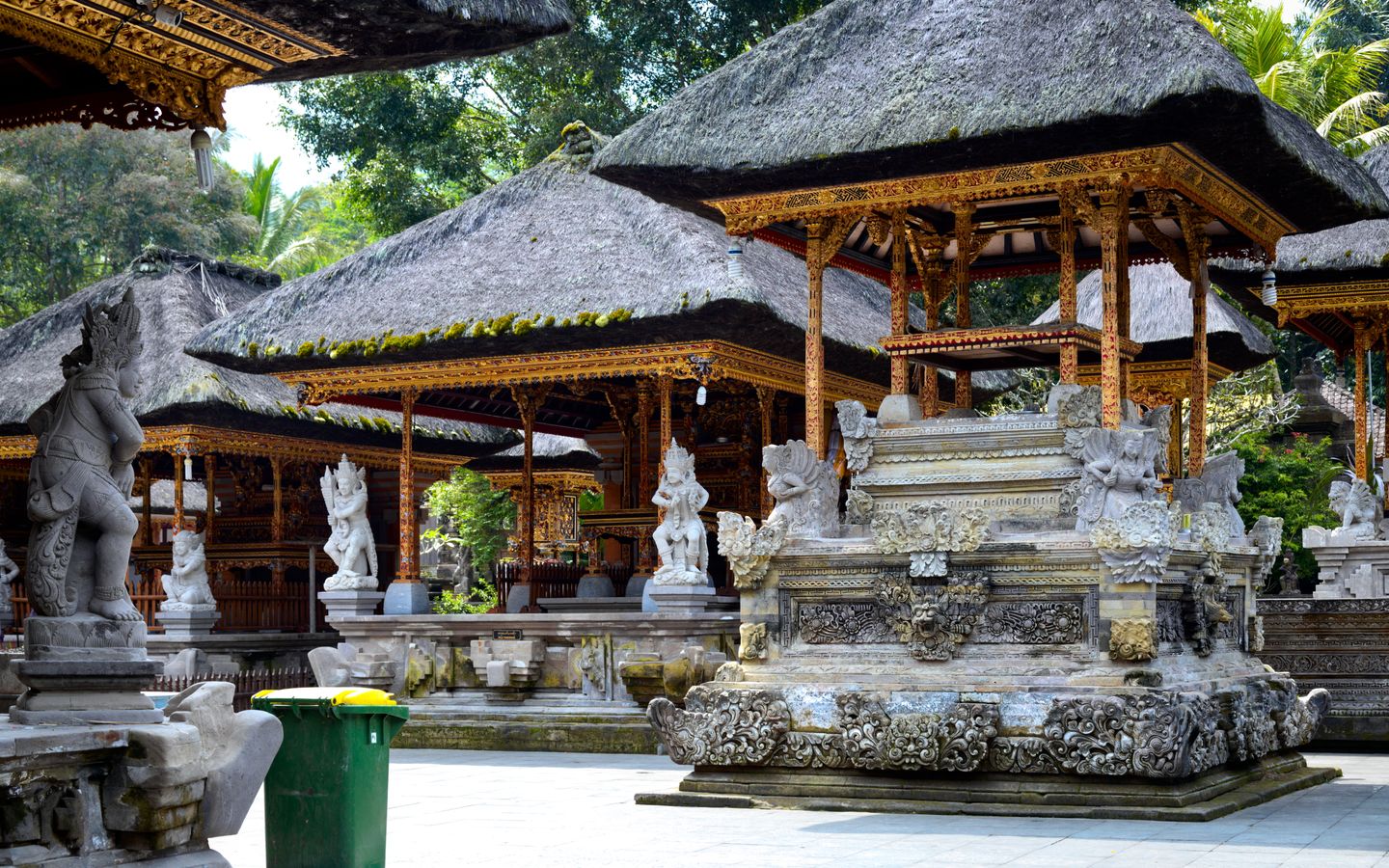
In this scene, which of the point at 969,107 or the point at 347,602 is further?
the point at 347,602

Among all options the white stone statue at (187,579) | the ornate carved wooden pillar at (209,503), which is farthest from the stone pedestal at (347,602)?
the ornate carved wooden pillar at (209,503)

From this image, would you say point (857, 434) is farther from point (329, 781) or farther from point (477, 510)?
point (477, 510)

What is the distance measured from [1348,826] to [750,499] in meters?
12.9

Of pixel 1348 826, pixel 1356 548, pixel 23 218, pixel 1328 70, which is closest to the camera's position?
pixel 1348 826

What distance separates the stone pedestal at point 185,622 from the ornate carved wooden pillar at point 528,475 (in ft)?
14.1

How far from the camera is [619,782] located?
46.2ft

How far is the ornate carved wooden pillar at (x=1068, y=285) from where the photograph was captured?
43.1 feet

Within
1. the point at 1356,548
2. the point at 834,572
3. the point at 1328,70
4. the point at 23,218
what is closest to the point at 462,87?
the point at 23,218

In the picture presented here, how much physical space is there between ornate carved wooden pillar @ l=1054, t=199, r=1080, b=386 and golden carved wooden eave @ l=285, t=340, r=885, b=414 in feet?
18.5

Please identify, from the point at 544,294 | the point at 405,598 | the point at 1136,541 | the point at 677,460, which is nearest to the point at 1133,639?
the point at 1136,541

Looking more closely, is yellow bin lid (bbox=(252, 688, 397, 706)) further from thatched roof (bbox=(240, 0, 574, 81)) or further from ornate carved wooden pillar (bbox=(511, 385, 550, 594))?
ornate carved wooden pillar (bbox=(511, 385, 550, 594))

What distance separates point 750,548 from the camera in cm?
1270

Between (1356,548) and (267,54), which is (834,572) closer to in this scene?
(267,54)

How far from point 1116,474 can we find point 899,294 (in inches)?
133
